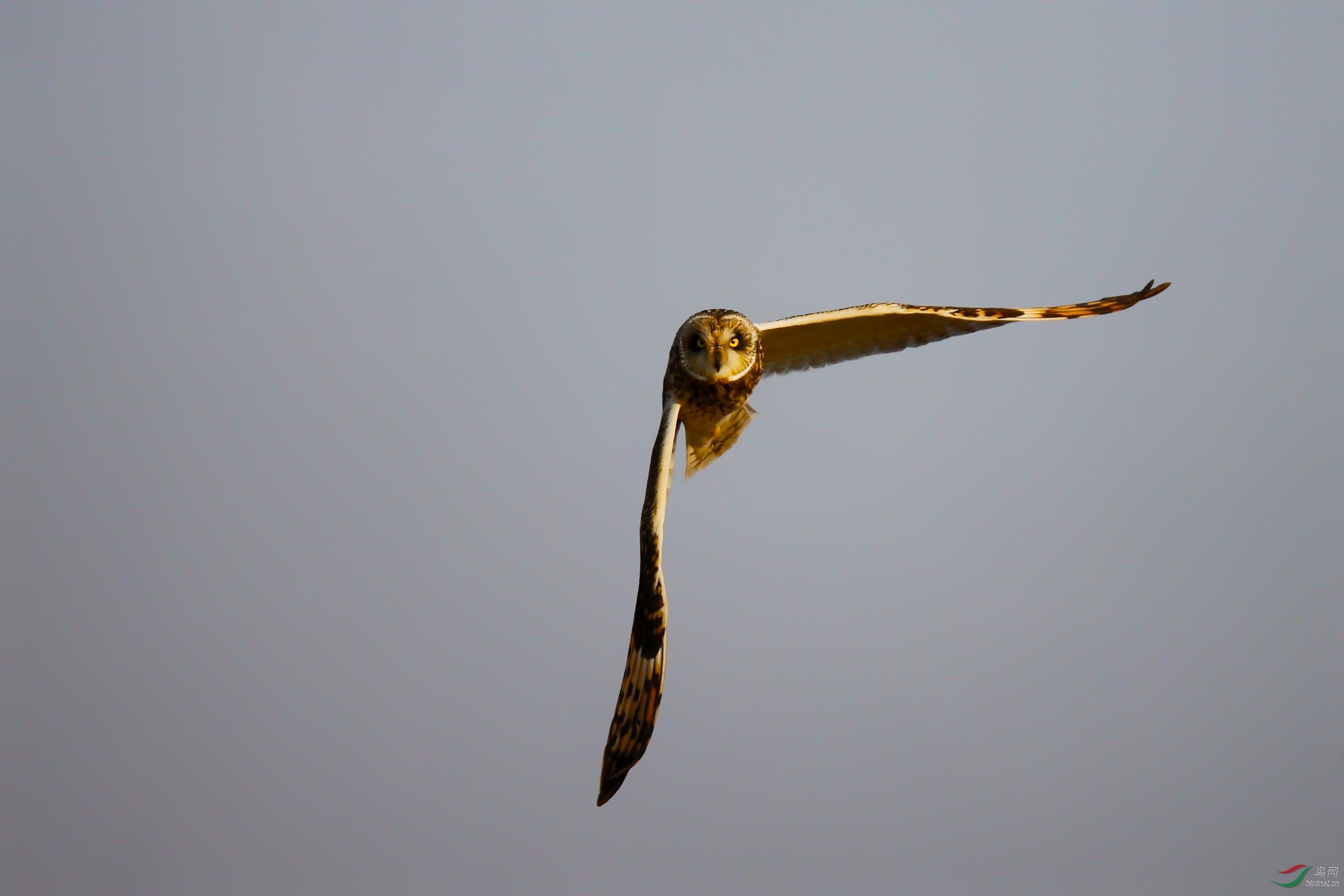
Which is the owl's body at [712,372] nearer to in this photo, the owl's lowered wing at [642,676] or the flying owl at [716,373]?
the flying owl at [716,373]

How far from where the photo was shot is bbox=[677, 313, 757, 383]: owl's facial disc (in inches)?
132

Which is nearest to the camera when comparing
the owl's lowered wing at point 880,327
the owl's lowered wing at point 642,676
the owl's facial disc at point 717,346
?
the owl's lowered wing at point 642,676

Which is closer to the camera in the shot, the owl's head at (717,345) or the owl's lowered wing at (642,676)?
the owl's lowered wing at (642,676)

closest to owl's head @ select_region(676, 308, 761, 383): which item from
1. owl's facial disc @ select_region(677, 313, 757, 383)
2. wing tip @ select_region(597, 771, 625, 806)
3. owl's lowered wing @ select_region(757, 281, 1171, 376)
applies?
owl's facial disc @ select_region(677, 313, 757, 383)

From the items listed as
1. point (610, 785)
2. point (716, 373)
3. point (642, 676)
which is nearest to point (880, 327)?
point (716, 373)

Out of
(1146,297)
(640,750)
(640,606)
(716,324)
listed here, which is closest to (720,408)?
(716,324)

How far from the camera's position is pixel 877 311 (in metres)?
3.87

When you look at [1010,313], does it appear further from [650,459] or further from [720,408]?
[650,459]

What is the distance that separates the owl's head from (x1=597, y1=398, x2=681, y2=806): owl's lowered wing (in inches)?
34.6

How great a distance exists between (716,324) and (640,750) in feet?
4.70

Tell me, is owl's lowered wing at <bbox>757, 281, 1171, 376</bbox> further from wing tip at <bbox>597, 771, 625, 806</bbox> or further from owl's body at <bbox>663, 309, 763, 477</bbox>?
wing tip at <bbox>597, 771, 625, 806</bbox>

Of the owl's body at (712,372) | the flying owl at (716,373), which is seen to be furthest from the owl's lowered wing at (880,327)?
the owl's body at (712,372)

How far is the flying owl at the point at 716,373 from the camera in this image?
8.41 ft

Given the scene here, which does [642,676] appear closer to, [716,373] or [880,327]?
[716,373]
